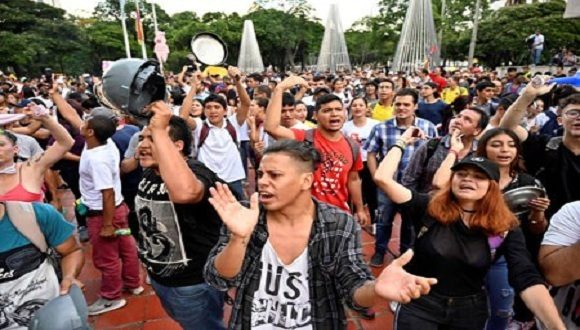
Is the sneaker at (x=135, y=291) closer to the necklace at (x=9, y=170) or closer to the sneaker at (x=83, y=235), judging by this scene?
the sneaker at (x=83, y=235)

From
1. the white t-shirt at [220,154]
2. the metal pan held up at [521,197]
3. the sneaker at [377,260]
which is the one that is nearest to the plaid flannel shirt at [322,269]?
the metal pan held up at [521,197]

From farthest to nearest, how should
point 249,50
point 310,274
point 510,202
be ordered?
1. point 249,50
2. point 510,202
3. point 310,274

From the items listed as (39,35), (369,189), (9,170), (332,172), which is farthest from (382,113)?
(39,35)

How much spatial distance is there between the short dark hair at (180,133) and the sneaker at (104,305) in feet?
Answer: 6.51

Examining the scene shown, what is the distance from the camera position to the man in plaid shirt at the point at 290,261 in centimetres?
183

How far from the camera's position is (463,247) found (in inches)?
86.7

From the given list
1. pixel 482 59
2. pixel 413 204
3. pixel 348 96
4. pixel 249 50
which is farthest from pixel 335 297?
pixel 482 59

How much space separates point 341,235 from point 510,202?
1.33m

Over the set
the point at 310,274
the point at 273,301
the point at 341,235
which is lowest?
Result: the point at 273,301

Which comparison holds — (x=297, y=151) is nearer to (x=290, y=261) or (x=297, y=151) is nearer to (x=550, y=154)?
(x=290, y=261)

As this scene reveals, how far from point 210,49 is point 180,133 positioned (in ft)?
14.8

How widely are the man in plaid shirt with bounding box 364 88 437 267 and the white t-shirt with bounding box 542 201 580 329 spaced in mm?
2029

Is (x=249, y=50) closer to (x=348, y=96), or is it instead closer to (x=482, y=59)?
(x=482, y=59)

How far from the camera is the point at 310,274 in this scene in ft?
6.01
